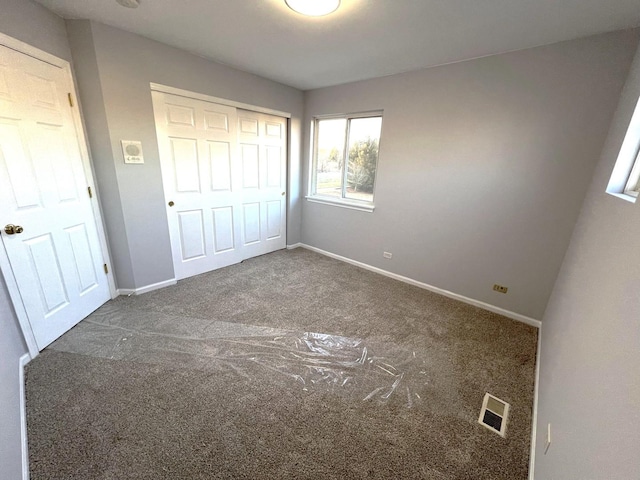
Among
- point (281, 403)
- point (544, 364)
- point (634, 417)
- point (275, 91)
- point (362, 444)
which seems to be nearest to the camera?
point (634, 417)

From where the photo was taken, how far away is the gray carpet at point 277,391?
4.13 feet

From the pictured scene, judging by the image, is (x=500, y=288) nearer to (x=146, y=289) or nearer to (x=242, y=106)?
(x=242, y=106)

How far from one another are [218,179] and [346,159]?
177cm

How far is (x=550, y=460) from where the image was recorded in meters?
1.06

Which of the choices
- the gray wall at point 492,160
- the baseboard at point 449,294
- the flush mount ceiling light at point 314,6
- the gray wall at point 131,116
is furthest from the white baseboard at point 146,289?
the flush mount ceiling light at point 314,6

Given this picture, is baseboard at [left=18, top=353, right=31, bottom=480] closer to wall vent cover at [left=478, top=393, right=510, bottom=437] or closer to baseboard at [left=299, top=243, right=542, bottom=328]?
wall vent cover at [left=478, top=393, right=510, bottom=437]

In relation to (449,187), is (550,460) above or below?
below

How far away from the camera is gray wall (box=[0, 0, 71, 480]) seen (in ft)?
3.55

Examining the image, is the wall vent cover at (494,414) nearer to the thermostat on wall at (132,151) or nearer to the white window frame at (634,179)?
the white window frame at (634,179)

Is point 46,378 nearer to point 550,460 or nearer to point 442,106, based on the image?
point 550,460

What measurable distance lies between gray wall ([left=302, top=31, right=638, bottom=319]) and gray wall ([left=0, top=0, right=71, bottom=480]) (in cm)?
272

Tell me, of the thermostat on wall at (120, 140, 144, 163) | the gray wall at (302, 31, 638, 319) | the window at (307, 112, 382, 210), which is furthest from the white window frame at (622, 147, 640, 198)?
the thermostat on wall at (120, 140, 144, 163)

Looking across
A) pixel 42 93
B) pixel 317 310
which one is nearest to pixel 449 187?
pixel 317 310

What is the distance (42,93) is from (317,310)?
2799mm
